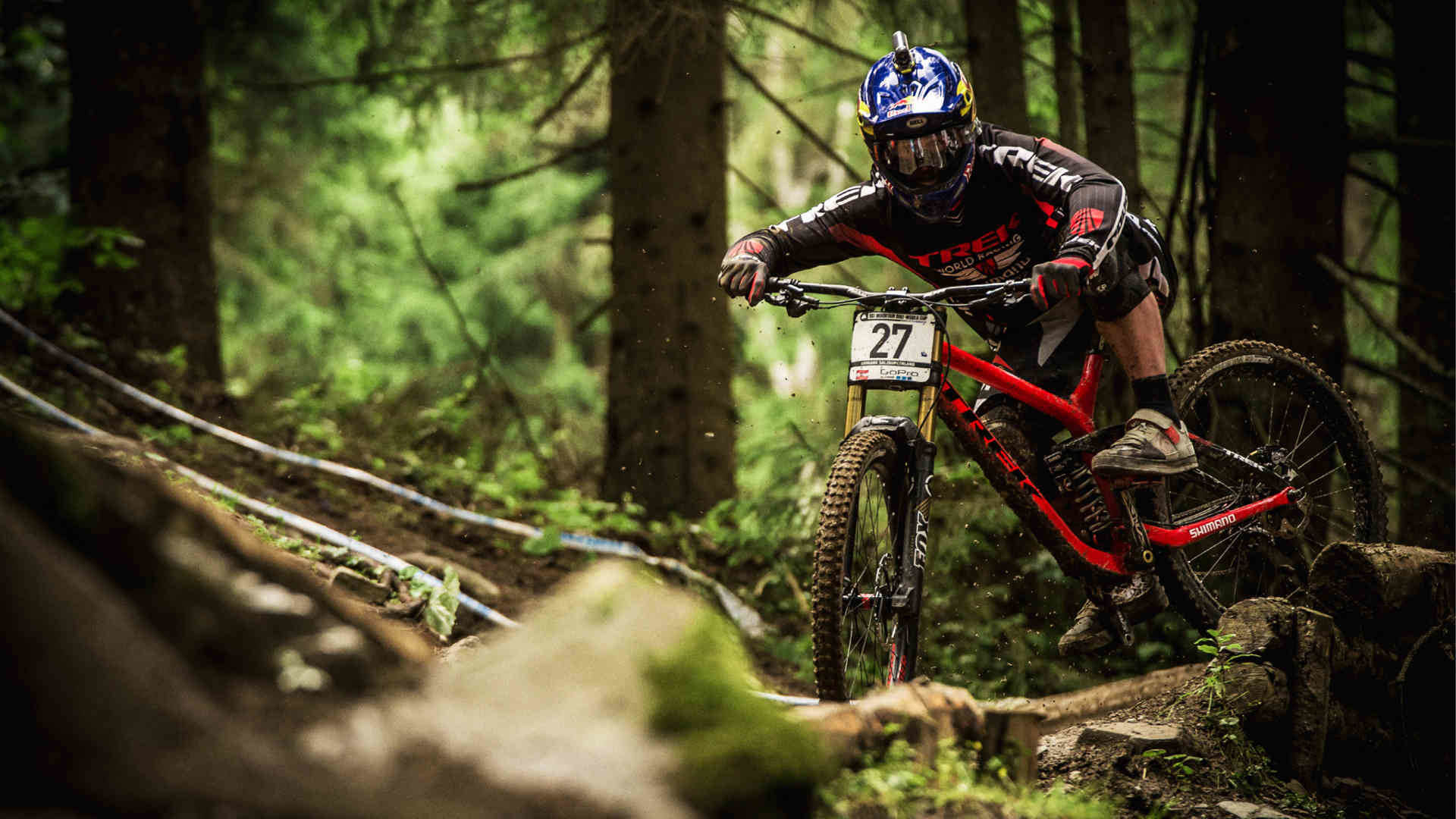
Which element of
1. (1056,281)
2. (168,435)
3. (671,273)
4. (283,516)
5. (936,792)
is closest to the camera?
(936,792)

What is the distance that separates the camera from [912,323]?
12.3 feet

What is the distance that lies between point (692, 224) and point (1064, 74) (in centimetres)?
263

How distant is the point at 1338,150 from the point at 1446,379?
2224 mm

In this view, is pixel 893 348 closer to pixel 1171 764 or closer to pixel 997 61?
pixel 1171 764

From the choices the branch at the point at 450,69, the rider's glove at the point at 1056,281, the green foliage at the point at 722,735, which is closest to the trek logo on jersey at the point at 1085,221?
the rider's glove at the point at 1056,281

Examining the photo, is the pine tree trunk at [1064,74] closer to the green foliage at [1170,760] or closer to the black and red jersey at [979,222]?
the black and red jersey at [979,222]

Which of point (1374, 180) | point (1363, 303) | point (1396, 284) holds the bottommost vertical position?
point (1363, 303)

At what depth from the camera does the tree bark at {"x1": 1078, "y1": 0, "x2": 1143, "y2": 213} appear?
6707mm

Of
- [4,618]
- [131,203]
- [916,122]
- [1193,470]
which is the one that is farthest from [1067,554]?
[131,203]

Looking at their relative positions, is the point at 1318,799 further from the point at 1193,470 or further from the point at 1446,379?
the point at 1446,379

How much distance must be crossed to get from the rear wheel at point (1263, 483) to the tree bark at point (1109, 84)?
78.2 inches

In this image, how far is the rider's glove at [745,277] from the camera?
3.94 metres

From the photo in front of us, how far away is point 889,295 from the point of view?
12.2 feet

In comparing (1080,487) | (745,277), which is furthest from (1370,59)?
(745,277)
